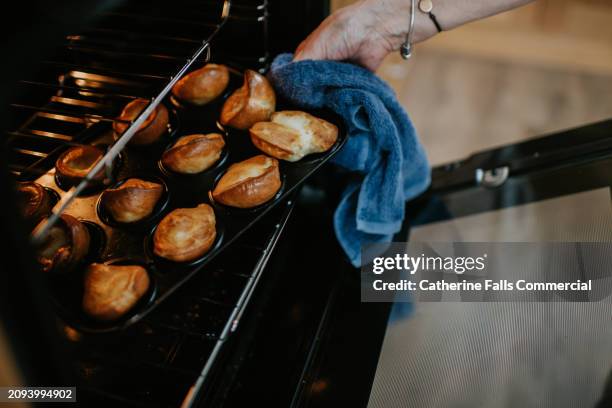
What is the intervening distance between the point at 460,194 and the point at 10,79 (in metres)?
0.91

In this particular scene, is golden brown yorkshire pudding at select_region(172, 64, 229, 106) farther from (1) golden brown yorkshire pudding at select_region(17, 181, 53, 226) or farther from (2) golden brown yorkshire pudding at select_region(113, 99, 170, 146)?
(1) golden brown yorkshire pudding at select_region(17, 181, 53, 226)

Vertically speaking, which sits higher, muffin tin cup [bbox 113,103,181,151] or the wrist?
the wrist

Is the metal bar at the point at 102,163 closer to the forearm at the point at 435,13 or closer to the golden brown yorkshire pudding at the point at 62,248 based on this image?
the golden brown yorkshire pudding at the point at 62,248

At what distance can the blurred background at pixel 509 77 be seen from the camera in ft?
6.69

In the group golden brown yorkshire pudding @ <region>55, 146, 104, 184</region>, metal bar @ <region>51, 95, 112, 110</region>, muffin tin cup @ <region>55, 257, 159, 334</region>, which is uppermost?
metal bar @ <region>51, 95, 112, 110</region>

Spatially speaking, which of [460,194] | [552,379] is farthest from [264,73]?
[552,379]

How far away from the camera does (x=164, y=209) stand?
733 mm

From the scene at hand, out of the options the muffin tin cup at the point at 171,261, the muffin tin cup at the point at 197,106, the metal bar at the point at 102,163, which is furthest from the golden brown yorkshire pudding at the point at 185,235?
the muffin tin cup at the point at 197,106

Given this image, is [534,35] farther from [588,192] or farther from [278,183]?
[278,183]

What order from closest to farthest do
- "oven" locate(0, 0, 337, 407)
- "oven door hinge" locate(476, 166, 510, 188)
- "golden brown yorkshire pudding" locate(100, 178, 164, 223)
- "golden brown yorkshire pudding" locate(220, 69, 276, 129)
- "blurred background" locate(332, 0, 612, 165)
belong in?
"oven" locate(0, 0, 337, 407), "golden brown yorkshire pudding" locate(100, 178, 164, 223), "golden brown yorkshire pudding" locate(220, 69, 276, 129), "oven door hinge" locate(476, 166, 510, 188), "blurred background" locate(332, 0, 612, 165)

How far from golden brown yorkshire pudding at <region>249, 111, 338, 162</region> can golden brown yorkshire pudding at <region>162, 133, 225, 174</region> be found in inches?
2.7

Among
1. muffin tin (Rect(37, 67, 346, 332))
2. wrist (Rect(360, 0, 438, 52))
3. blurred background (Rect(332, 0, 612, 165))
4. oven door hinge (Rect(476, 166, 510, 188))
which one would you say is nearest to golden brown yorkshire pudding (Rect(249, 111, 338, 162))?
muffin tin (Rect(37, 67, 346, 332))

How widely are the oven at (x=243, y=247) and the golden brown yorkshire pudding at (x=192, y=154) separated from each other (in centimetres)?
9

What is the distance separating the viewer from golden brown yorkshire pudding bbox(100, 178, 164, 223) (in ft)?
2.30
